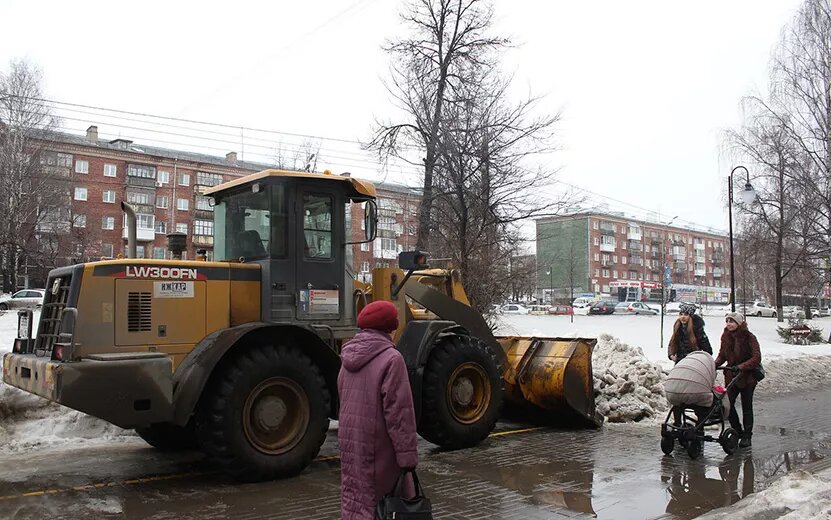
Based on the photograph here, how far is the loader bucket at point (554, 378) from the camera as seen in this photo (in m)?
9.02

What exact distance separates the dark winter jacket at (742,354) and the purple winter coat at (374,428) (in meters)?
6.17

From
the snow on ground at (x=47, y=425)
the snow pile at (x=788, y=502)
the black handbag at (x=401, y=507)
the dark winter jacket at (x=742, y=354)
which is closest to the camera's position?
the black handbag at (x=401, y=507)

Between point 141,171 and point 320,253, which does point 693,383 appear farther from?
point 141,171

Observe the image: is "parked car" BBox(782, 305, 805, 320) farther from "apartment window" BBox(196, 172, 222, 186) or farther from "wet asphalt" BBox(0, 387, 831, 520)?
"apartment window" BBox(196, 172, 222, 186)

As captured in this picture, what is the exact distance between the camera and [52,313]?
653 centimetres

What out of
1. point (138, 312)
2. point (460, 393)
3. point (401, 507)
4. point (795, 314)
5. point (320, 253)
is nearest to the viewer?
point (401, 507)

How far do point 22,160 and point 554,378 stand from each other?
3722cm

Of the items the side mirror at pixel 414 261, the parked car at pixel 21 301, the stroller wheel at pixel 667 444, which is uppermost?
the side mirror at pixel 414 261

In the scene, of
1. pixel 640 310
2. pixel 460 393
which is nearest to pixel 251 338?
pixel 460 393

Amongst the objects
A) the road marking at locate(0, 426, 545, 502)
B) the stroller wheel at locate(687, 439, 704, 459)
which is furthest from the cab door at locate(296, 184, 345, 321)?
the stroller wheel at locate(687, 439, 704, 459)

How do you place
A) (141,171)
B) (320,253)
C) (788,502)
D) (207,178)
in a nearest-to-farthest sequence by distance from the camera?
1. (788,502)
2. (320,253)
3. (141,171)
4. (207,178)

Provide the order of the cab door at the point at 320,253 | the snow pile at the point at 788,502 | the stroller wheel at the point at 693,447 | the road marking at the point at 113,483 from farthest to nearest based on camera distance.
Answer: the stroller wheel at the point at 693,447
the cab door at the point at 320,253
the road marking at the point at 113,483
the snow pile at the point at 788,502

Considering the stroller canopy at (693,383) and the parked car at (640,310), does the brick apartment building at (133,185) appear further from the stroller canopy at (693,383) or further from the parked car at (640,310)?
the stroller canopy at (693,383)

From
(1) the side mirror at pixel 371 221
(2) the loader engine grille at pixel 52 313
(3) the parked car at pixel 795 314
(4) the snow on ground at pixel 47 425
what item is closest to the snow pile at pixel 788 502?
(1) the side mirror at pixel 371 221
